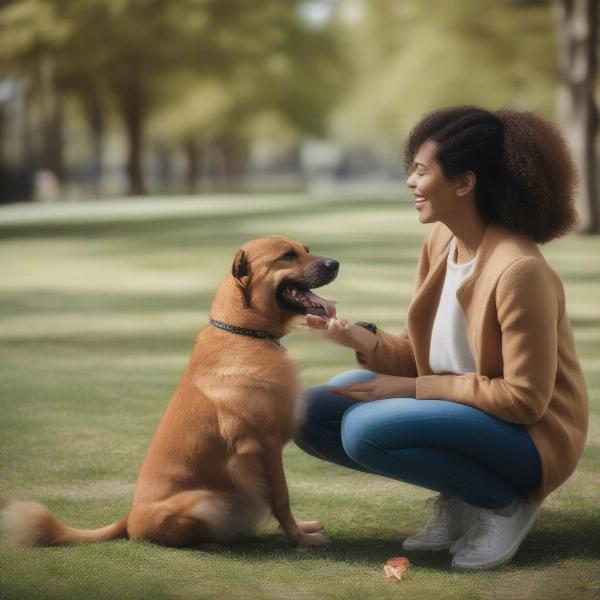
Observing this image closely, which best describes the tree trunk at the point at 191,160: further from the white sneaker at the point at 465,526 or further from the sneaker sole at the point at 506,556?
the sneaker sole at the point at 506,556

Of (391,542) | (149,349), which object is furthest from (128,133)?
(391,542)

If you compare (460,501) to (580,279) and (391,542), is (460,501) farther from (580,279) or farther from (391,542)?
(580,279)

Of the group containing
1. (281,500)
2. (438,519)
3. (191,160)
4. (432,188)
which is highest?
(432,188)

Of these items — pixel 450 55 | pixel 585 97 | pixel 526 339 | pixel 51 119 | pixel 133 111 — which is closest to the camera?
pixel 526 339

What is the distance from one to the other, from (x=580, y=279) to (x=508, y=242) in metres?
10.8

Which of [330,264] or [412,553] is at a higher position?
[330,264]

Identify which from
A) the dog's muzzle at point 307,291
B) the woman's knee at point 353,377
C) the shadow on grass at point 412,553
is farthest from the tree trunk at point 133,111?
the shadow on grass at point 412,553

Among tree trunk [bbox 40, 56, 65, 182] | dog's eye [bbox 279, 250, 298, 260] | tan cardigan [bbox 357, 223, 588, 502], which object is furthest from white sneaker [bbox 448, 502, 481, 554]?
tree trunk [bbox 40, 56, 65, 182]

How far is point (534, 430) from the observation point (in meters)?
3.90

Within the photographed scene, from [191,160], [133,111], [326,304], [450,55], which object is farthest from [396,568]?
[191,160]

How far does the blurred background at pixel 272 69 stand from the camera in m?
25.9

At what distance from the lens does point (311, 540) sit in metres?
4.24

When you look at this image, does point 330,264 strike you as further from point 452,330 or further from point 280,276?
point 452,330

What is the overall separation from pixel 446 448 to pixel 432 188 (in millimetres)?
902
